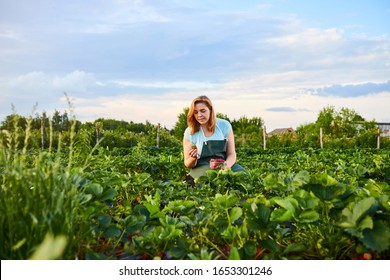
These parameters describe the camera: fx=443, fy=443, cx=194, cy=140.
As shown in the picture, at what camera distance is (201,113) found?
5.51 meters

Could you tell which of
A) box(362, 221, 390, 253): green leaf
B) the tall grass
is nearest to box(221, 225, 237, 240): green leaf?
box(362, 221, 390, 253): green leaf

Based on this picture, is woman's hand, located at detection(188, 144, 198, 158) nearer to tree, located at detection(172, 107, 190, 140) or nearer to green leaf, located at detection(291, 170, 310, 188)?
green leaf, located at detection(291, 170, 310, 188)

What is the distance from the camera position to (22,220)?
180cm

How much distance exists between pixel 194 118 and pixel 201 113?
0.18 m

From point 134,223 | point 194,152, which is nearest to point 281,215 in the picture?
point 134,223

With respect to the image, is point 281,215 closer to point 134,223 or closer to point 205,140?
point 134,223

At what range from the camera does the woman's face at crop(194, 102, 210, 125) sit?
5.44m

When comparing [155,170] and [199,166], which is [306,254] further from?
[155,170]

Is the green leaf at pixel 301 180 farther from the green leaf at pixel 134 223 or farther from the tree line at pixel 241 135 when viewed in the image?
the tree line at pixel 241 135

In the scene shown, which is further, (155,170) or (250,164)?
(250,164)

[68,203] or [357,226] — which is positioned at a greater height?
[68,203]
